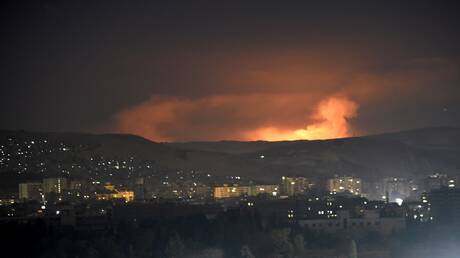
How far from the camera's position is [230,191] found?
5838cm

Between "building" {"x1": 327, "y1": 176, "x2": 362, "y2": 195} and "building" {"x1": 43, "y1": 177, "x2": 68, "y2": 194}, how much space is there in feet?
36.3

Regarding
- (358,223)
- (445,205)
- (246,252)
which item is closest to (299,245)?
(246,252)

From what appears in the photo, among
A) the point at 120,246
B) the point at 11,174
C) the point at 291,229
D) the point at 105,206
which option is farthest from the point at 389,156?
the point at 120,246

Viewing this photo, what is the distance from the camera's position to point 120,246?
33.2 metres

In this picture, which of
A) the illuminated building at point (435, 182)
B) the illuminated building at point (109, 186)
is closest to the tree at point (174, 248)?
the illuminated building at point (109, 186)

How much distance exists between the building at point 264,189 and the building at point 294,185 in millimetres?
302

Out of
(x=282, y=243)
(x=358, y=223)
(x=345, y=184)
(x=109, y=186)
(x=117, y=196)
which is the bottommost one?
(x=282, y=243)

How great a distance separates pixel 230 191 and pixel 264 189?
6.12 ft

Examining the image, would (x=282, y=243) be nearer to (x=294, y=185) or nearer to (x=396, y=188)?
(x=396, y=188)

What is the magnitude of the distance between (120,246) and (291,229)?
225 inches

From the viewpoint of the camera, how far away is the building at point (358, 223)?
40938 mm

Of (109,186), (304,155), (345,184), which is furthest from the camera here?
(304,155)

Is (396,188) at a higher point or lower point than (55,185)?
lower

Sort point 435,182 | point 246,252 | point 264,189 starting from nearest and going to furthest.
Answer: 1. point 246,252
2. point 435,182
3. point 264,189
